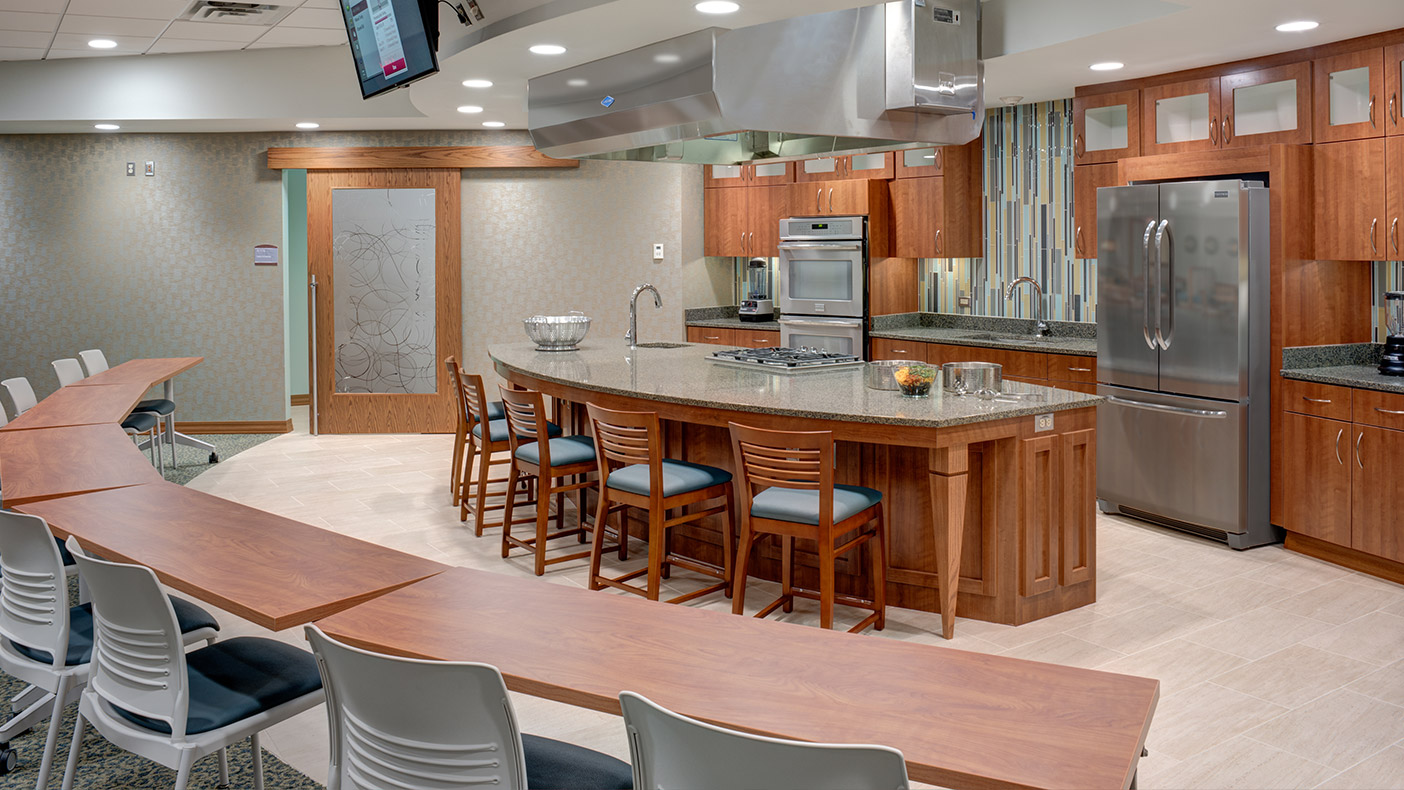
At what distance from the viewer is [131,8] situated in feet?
20.2

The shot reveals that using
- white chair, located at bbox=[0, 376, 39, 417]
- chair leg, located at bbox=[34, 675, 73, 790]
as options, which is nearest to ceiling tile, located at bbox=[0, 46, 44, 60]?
white chair, located at bbox=[0, 376, 39, 417]

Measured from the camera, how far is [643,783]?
1.62 metres

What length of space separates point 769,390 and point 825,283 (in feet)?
11.2

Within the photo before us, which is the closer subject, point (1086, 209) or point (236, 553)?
point (236, 553)

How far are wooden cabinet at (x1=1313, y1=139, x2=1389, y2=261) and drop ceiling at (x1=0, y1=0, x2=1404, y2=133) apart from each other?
533 mm

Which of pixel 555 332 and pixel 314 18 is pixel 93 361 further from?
pixel 555 332

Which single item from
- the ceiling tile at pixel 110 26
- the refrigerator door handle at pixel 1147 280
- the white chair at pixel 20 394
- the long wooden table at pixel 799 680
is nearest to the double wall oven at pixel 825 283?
the refrigerator door handle at pixel 1147 280

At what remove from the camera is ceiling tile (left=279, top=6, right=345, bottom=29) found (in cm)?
634

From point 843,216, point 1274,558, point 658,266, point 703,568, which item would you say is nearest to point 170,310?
point 658,266

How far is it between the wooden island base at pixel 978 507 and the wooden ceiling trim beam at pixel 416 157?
475cm

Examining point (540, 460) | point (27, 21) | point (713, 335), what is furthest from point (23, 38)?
point (713, 335)

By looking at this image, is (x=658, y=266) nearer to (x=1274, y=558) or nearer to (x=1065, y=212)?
(x=1065, y=212)

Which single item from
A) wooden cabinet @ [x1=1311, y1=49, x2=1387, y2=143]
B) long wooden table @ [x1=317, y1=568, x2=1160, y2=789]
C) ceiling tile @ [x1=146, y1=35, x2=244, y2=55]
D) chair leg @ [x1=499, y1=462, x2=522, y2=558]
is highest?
ceiling tile @ [x1=146, y1=35, x2=244, y2=55]

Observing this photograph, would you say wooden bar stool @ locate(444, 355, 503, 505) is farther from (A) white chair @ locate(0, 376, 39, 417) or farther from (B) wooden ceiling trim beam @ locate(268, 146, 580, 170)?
(B) wooden ceiling trim beam @ locate(268, 146, 580, 170)
